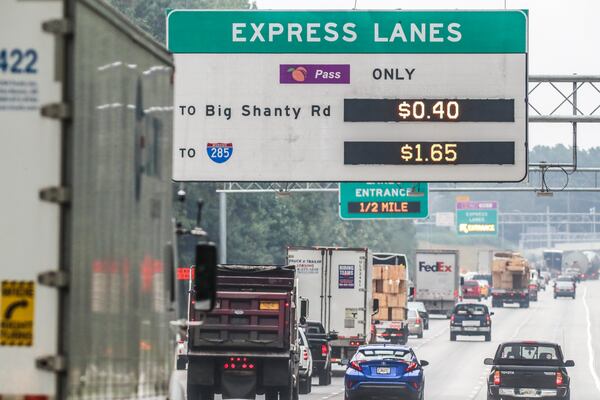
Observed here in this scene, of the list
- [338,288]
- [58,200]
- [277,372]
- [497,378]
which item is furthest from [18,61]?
[338,288]

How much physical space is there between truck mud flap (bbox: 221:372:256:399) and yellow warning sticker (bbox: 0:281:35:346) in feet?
73.2

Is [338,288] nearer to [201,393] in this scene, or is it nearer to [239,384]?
[201,393]

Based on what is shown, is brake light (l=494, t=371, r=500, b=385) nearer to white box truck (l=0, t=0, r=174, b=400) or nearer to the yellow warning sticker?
white box truck (l=0, t=0, r=174, b=400)

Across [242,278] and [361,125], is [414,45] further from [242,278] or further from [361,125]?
[242,278]

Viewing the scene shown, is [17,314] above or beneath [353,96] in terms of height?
beneath

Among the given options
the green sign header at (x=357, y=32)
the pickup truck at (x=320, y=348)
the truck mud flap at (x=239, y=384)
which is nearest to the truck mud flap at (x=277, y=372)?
the truck mud flap at (x=239, y=384)

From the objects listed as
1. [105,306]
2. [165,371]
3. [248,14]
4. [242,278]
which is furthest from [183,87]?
[105,306]

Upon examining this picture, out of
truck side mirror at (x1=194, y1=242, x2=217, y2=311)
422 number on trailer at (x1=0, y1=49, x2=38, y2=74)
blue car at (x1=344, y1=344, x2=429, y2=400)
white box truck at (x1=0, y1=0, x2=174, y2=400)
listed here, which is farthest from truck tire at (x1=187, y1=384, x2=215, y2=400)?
422 number on trailer at (x1=0, y1=49, x2=38, y2=74)

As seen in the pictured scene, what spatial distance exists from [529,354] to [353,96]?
11034 mm

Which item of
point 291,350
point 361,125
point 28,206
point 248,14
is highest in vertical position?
point 248,14

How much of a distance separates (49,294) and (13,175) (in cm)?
69

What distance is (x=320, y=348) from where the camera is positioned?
136 ft

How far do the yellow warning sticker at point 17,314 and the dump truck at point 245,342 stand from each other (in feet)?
71.5

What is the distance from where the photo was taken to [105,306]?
9258mm
